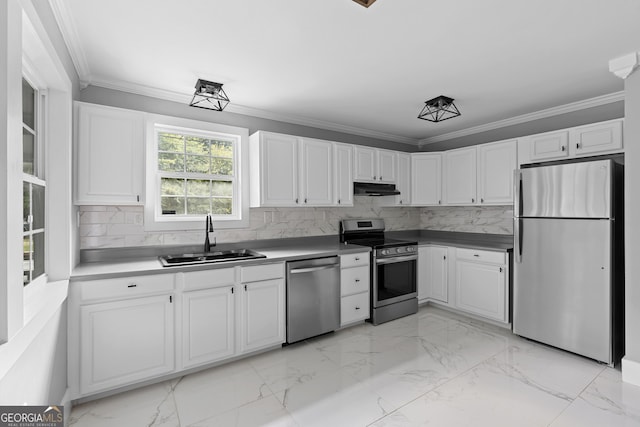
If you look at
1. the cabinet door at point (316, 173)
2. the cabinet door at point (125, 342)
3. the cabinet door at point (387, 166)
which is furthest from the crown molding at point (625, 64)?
the cabinet door at point (125, 342)

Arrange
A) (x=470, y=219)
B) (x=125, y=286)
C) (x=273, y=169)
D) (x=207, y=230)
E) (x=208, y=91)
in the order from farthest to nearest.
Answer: (x=470, y=219)
(x=273, y=169)
(x=207, y=230)
(x=208, y=91)
(x=125, y=286)

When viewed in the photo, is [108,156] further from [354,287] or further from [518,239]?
[518,239]

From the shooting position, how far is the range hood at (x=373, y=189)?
3.99 m

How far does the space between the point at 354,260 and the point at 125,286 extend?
2.18m

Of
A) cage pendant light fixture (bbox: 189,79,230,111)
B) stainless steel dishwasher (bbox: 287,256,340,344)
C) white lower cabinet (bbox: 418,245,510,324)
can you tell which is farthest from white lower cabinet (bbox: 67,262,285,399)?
white lower cabinet (bbox: 418,245,510,324)

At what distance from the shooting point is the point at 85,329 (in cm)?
216

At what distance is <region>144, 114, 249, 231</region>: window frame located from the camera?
2.97 meters

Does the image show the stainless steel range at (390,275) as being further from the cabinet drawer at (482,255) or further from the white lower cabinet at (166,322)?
the white lower cabinet at (166,322)

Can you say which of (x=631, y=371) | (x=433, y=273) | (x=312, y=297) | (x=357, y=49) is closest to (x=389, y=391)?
(x=312, y=297)

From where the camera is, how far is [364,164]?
159 inches

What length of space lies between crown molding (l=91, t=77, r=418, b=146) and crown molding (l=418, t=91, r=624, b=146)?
708 millimetres

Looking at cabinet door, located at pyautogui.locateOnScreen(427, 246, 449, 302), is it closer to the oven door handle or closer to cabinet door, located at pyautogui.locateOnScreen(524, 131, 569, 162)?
the oven door handle

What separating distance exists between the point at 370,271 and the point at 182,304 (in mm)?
2053

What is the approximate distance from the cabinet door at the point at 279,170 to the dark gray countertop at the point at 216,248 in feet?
1.83
